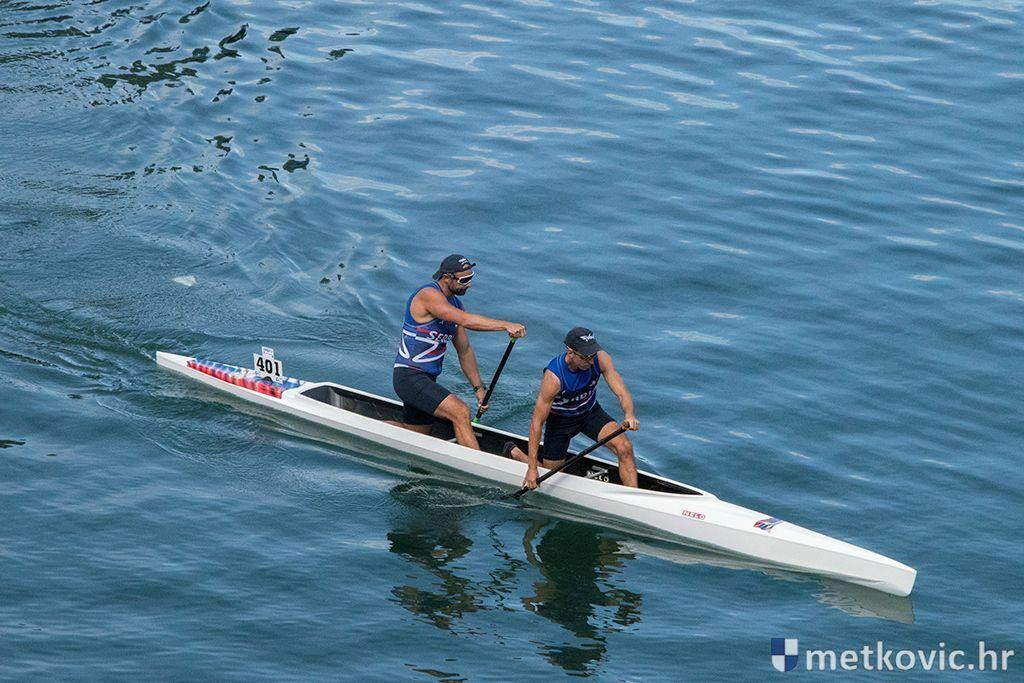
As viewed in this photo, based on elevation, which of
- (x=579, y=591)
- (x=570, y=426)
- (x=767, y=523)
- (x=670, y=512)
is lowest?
(x=579, y=591)

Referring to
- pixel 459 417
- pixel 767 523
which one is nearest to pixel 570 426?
pixel 459 417

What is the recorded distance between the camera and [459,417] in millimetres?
15344

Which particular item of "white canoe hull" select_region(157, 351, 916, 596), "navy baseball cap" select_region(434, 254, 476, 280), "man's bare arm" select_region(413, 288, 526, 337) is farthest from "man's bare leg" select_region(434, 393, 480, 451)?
"navy baseball cap" select_region(434, 254, 476, 280)

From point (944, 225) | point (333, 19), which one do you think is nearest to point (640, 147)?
point (944, 225)

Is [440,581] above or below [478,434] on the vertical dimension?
below

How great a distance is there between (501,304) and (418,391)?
4226mm

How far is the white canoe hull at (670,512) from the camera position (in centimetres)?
1359

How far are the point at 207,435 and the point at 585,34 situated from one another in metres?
16.5

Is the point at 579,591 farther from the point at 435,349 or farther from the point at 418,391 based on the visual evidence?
the point at 435,349

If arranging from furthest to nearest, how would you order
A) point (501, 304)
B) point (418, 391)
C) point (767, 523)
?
point (501, 304) < point (418, 391) < point (767, 523)

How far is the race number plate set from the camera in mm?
16656

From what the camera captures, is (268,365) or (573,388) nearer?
(573,388)

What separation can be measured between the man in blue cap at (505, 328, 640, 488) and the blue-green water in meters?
0.76

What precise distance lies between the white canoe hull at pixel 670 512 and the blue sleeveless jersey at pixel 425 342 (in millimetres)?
783
